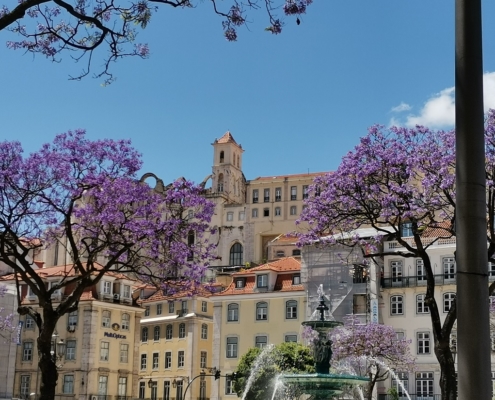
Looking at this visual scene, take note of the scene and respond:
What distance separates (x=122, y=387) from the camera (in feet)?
192

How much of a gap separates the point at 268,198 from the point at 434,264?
57076mm

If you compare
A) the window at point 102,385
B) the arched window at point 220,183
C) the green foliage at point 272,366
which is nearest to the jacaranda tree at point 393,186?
the green foliage at point 272,366

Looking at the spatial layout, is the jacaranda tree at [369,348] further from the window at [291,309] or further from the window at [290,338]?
the window at [291,309]

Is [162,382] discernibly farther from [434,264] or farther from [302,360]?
[434,264]

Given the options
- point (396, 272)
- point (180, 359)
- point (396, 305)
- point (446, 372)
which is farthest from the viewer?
point (180, 359)

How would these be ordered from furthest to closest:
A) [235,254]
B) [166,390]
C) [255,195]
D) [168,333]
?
[255,195], [235,254], [168,333], [166,390]

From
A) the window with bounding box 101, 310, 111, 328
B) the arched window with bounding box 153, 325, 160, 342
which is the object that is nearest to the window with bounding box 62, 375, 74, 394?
the window with bounding box 101, 310, 111, 328

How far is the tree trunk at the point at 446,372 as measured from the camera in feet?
56.3

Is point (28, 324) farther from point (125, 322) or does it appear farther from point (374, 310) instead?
point (374, 310)

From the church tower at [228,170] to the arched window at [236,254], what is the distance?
8462mm

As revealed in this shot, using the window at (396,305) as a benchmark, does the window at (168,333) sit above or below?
below

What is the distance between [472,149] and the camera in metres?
5.93

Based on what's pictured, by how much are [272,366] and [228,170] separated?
221 feet

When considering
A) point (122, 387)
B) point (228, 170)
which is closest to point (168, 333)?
point (122, 387)
